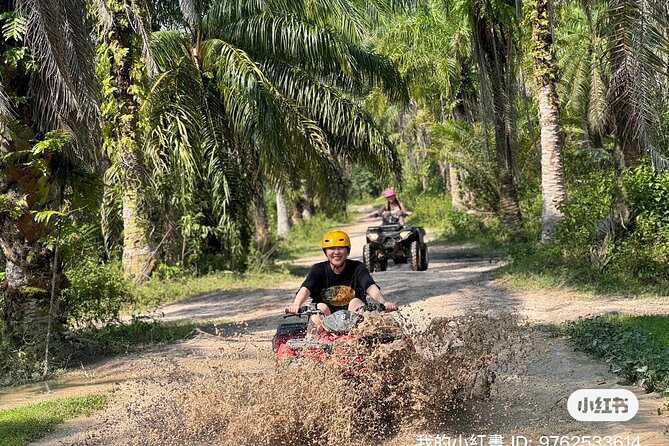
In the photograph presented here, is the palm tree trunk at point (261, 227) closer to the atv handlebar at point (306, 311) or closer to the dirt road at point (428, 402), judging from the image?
the dirt road at point (428, 402)

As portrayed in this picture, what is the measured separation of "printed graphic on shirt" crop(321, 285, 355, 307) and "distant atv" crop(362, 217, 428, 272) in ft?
32.0

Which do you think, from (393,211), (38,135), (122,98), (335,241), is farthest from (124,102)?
(335,241)

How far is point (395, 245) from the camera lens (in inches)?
662

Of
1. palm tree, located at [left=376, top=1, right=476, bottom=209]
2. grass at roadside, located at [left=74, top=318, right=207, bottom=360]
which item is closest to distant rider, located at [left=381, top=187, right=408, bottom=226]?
grass at roadside, located at [left=74, top=318, right=207, bottom=360]

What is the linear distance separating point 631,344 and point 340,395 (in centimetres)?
360

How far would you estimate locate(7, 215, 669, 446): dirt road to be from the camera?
588 cm

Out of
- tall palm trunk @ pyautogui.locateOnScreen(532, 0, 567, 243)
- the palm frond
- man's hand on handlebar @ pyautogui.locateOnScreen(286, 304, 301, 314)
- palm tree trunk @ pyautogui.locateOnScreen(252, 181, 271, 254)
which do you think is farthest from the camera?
palm tree trunk @ pyautogui.locateOnScreen(252, 181, 271, 254)

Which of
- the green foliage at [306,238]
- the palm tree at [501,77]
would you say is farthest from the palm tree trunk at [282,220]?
the palm tree at [501,77]

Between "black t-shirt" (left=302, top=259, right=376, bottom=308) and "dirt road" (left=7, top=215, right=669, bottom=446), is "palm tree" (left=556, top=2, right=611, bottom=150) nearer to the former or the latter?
"dirt road" (left=7, top=215, right=669, bottom=446)

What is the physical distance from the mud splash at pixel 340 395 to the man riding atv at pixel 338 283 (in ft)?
2.69

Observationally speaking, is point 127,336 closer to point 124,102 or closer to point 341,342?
point 124,102

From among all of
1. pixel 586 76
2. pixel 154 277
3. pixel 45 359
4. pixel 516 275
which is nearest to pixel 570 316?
pixel 516 275

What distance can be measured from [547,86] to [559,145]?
44.6 inches

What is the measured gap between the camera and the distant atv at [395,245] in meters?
16.7
